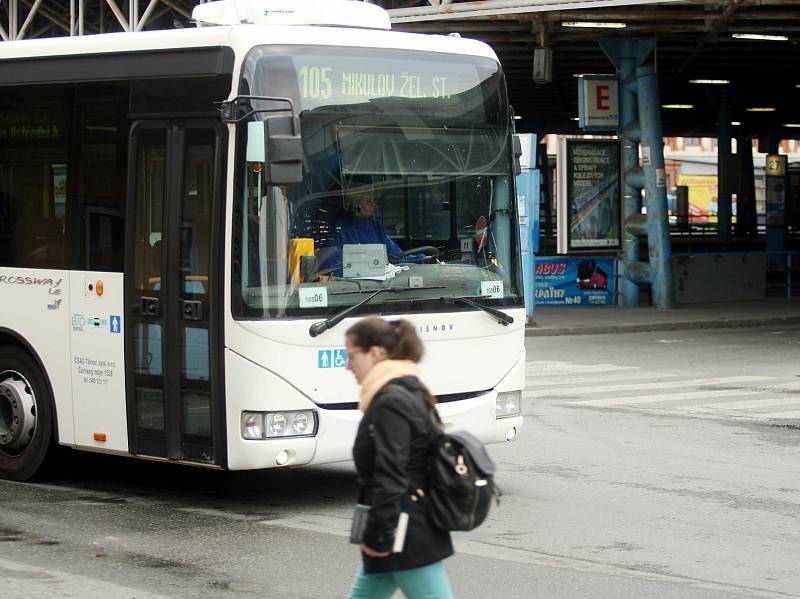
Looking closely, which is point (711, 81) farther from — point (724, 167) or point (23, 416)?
point (23, 416)

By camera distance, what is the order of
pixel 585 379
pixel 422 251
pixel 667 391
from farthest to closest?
pixel 585 379, pixel 667 391, pixel 422 251

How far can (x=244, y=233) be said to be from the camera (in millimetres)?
8359

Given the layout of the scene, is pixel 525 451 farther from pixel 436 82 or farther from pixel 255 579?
pixel 255 579

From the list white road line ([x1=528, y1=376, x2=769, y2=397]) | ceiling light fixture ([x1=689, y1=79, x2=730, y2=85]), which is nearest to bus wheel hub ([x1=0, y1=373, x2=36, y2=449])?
white road line ([x1=528, y1=376, x2=769, y2=397])

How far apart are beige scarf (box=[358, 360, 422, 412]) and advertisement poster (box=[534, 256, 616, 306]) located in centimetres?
2343

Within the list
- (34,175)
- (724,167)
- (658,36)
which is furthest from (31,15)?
(34,175)

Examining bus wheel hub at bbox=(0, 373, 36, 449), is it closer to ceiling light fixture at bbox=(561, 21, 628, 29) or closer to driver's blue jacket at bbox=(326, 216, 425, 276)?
driver's blue jacket at bbox=(326, 216, 425, 276)

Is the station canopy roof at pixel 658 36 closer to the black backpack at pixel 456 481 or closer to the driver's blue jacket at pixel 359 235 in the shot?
the driver's blue jacket at pixel 359 235

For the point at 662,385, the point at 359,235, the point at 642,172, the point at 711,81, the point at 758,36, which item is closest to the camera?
the point at 359,235

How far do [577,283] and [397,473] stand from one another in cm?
2397

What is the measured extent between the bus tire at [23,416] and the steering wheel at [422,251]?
2.47 meters

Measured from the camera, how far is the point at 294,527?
8234 millimetres

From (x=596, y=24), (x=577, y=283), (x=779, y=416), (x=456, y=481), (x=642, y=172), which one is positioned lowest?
(x=779, y=416)

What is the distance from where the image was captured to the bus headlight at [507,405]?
9.18m
